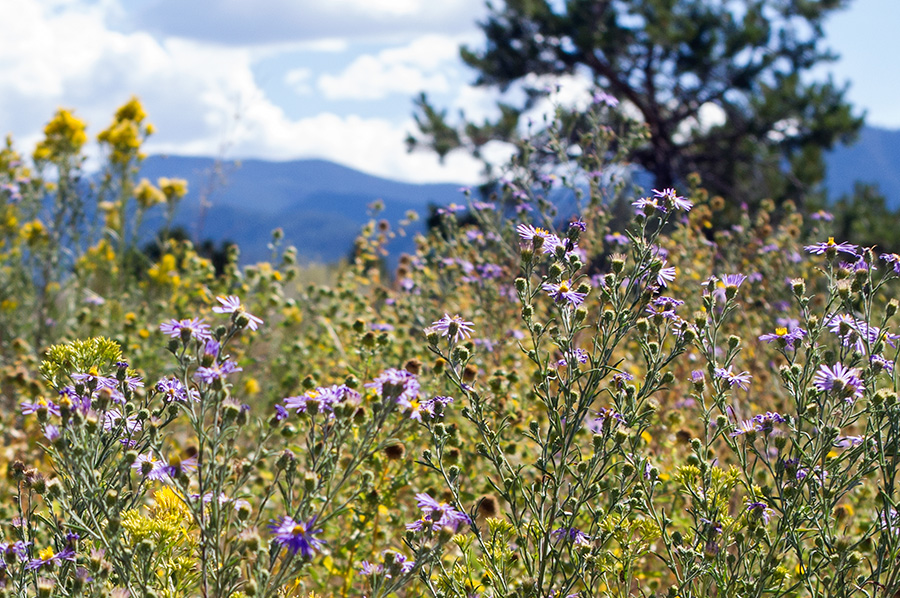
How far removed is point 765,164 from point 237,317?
524 inches

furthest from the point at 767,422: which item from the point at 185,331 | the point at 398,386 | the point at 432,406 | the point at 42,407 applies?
the point at 42,407

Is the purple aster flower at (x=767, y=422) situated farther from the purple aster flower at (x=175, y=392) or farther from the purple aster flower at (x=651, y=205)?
the purple aster flower at (x=175, y=392)

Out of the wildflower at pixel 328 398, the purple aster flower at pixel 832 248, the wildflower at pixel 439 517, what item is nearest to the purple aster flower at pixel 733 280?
the purple aster flower at pixel 832 248

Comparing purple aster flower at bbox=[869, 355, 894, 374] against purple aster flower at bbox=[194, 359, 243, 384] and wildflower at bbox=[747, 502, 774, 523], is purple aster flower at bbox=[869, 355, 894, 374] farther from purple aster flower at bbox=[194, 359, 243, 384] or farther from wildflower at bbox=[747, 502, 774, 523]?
purple aster flower at bbox=[194, 359, 243, 384]

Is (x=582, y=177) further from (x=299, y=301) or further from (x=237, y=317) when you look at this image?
(x=237, y=317)

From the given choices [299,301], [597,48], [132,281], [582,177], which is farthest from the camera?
[597,48]

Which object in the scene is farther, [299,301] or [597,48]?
[597,48]

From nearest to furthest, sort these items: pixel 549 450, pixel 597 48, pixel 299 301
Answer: pixel 549 450
pixel 299 301
pixel 597 48

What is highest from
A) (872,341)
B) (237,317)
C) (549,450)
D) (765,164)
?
(765,164)

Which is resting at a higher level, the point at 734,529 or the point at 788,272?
the point at 788,272

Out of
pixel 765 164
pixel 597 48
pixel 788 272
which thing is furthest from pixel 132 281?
pixel 765 164

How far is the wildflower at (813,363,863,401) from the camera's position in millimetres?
1741

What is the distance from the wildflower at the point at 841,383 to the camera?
174 cm

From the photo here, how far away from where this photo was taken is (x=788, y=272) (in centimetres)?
473
